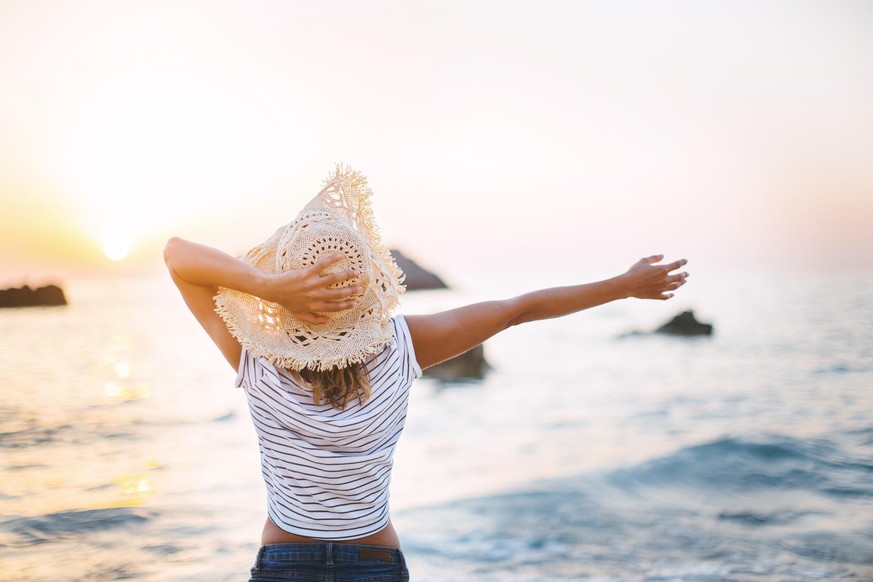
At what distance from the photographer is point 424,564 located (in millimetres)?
5812

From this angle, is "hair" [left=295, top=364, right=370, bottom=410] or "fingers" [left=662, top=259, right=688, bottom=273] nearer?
"hair" [left=295, top=364, right=370, bottom=410]

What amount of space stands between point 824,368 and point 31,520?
57.3 ft

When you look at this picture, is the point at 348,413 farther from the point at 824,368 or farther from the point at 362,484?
the point at 824,368

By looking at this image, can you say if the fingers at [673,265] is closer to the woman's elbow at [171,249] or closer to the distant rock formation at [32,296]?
the woman's elbow at [171,249]

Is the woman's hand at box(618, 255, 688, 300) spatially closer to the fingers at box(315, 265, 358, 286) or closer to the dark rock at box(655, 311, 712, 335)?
the fingers at box(315, 265, 358, 286)

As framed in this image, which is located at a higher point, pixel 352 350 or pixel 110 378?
pixel 110 378

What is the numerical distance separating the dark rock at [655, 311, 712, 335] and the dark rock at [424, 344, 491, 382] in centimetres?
933

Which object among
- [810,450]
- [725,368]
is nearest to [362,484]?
[810,450]

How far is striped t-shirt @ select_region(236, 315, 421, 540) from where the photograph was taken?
184 centimetres

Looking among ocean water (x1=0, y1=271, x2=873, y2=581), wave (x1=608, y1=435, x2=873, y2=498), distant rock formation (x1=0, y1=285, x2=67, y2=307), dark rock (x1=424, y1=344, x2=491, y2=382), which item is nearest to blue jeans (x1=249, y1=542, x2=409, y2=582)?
ocean water (x1=0, y1=271, x2=873, y2=581)

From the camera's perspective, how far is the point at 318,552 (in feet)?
6.15

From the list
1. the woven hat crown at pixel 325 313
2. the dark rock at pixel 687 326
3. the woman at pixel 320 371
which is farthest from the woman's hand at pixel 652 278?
the dark rock at pixel 687 326

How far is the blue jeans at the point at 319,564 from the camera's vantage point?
1855 millimetres

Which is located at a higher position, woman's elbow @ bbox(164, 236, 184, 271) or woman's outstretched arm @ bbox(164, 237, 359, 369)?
woman's elbow @ bbox(164, 236, 184, 271)
